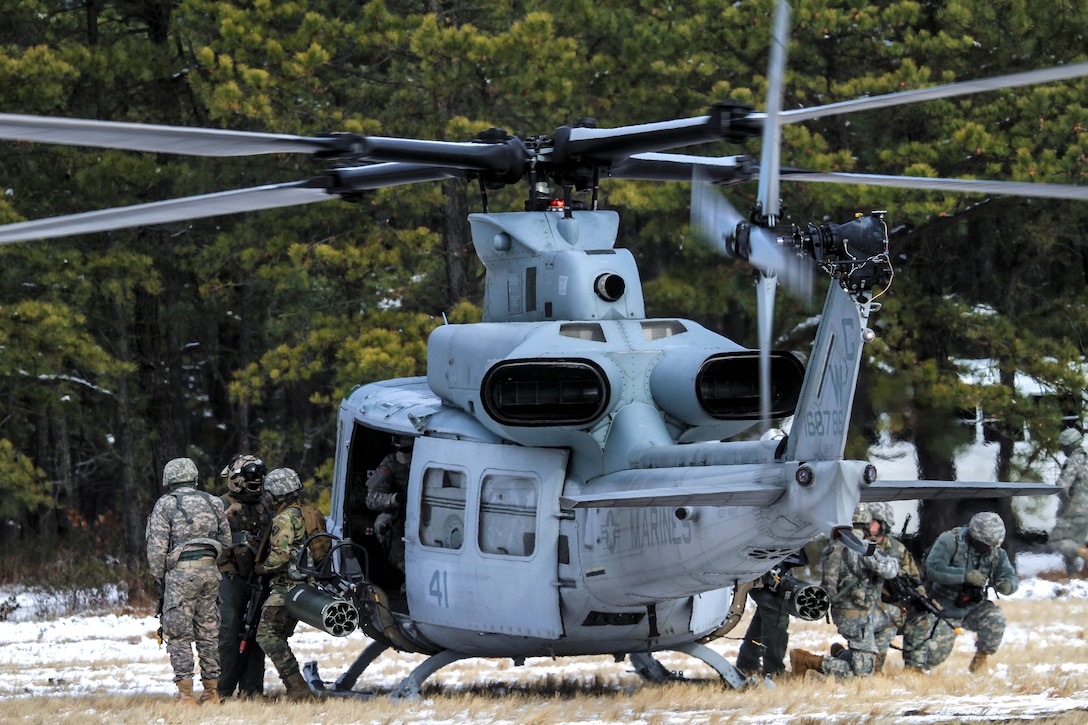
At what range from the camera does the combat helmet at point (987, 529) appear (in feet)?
39.8

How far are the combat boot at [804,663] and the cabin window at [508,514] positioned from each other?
11.0 ft

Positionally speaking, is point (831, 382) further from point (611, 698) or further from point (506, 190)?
point (506, 190)

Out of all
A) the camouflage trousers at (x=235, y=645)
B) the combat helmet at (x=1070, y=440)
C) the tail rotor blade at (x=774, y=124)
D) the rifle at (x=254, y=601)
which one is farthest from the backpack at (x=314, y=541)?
the combat helmet at (x=1070, y=440)

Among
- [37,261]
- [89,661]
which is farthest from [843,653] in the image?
[37,261]

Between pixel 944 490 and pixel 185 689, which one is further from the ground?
pixel 944 490

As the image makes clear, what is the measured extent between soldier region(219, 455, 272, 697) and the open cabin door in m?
1.58

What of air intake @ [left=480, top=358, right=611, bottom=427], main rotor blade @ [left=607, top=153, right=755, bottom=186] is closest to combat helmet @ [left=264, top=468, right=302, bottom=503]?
air intake @ [left=480, top=358, right=611, bottom=427]

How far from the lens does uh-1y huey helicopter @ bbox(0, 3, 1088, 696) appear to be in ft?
24.1

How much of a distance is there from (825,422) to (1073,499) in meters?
11.2

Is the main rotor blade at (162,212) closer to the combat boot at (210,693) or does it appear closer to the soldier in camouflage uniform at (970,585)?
the combat boot at (210,693)

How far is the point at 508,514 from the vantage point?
9.71m

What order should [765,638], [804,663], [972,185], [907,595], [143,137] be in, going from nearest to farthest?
[143,137] → [972,185] → [804,663] → [765,638] → [907,595]

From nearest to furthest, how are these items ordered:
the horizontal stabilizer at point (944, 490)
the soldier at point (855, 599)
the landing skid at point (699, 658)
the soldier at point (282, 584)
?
the horizontal stabilizer at point (944, 490)
the landing skid at point (699, 658)
the soldier at point (282, 584)
the soldier at point (855, 599)

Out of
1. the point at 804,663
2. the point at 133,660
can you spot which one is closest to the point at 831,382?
the point at 804,663
